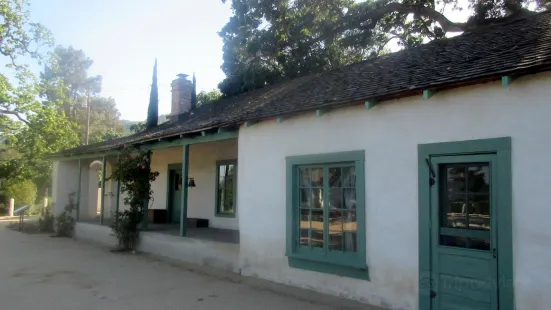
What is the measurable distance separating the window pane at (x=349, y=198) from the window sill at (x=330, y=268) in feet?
2.98

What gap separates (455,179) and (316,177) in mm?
2340

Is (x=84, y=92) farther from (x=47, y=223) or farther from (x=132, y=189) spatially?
(x=132, y=189)

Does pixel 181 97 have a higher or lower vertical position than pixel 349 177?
higher

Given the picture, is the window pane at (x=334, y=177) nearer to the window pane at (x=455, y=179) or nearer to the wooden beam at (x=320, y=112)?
the wooden beam at (x=320, y=112)

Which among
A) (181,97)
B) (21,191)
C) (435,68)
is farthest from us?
(21,191)

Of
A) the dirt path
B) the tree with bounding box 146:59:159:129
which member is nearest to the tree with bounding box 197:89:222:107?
the tree with bounding box 146:59:159:129

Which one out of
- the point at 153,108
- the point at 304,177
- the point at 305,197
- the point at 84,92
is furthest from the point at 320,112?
the point at 84,92

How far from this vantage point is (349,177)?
6.62 metres

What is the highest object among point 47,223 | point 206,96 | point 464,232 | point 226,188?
point 206,96

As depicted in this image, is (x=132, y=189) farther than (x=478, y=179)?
Yes

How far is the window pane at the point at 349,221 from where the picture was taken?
648 cm

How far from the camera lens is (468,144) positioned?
202 inches

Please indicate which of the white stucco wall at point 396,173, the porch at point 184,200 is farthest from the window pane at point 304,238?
the porch at point 184,200

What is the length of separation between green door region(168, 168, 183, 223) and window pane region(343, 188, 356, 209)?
9310 mm
